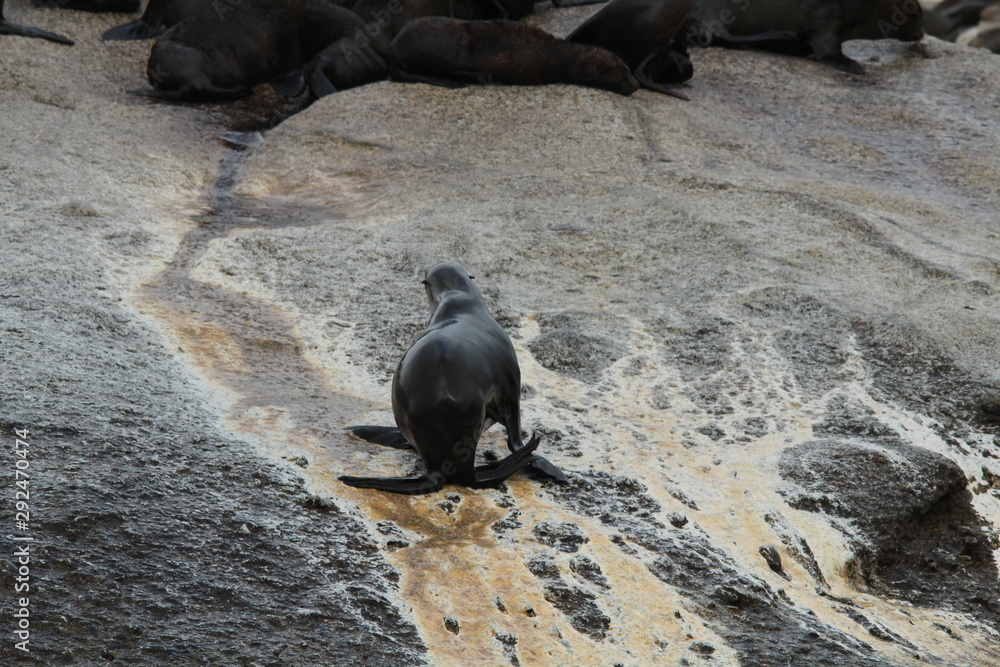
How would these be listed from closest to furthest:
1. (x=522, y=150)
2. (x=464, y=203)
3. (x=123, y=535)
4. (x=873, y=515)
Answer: (x=123, y=535)
(x=873, y=515)
(x=464, y=203)
(x=522, y=150)

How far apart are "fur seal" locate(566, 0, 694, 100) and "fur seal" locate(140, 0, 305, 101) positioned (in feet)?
8.01

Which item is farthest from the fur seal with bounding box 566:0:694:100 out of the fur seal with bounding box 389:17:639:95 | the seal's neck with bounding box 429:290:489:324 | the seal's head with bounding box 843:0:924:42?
the seal's neck with bounding box 429:290:489:324

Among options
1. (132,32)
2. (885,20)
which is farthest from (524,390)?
(885,20)

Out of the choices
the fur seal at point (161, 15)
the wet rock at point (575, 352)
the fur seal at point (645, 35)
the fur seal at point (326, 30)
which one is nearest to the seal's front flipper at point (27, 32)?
the fur seal at point (161, 15)

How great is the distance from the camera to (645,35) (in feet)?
28.2

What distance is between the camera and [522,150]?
22.2 feet

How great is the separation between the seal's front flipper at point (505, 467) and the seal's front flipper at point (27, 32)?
7.11 metres

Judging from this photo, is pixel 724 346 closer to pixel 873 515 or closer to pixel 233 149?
pixel 873 515

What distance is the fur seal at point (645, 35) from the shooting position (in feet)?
28.1

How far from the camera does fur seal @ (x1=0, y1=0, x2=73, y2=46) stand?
8242 millimetres

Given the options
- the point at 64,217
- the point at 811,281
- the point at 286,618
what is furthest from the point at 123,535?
the point at 811,281

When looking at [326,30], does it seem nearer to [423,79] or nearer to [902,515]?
[423,79]

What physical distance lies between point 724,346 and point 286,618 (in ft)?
7.51

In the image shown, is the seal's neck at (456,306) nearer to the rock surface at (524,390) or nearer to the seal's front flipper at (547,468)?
the rock surface at (524,390)
